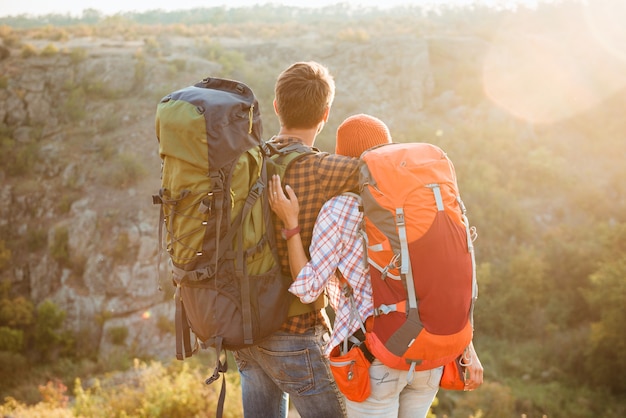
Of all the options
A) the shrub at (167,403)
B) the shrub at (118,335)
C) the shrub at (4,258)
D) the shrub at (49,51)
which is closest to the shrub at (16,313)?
the shrub at (4,258)

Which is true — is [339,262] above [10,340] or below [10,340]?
above

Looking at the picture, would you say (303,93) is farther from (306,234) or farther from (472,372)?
(472,372)

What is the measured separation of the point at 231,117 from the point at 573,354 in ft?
39.4

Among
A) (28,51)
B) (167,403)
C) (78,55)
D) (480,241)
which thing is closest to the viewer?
(167,403)

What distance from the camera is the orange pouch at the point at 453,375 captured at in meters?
1.65

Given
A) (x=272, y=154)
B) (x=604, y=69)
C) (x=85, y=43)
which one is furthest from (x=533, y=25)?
(x=272, y=154)

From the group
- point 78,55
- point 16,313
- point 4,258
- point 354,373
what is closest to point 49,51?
point 78,55

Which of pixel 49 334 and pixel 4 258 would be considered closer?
pixel 49 334

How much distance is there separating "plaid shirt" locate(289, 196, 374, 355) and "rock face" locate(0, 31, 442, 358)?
891 cm

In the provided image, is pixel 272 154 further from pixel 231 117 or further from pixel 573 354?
pixel 573 354

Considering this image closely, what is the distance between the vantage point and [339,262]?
1.63m

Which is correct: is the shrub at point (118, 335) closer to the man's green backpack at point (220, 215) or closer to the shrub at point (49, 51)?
the man's green backpack at point (220, 215)

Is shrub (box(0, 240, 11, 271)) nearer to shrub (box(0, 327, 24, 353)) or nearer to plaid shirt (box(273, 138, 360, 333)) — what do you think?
shrub (box(0, 327, 24, 353))

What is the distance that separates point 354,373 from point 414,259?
0.43 metres
